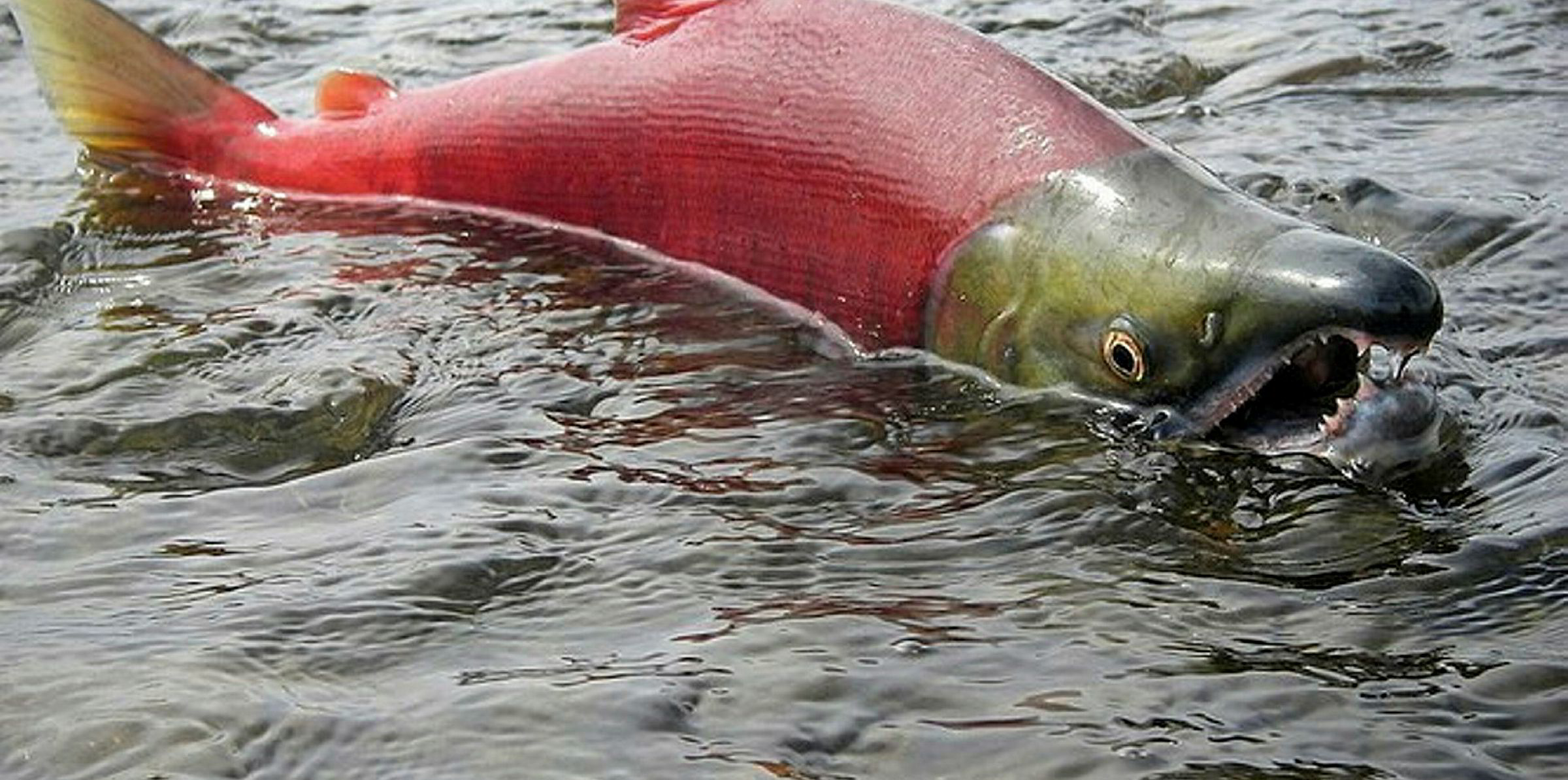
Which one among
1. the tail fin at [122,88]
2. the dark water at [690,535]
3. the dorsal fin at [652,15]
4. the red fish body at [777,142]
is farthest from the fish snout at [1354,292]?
the tail fin at [122,88]

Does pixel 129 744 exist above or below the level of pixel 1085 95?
below

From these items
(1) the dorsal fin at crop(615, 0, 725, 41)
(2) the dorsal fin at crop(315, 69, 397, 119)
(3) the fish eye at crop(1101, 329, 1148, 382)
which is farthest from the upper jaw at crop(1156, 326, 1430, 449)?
(2) the dorsal fin at crop(315, 69, 397, 119)

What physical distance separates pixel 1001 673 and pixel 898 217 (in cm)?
158

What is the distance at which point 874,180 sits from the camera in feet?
14.5

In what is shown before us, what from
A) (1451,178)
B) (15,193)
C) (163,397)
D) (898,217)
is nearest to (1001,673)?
(898,217)

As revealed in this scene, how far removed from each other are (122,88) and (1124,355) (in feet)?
9.84

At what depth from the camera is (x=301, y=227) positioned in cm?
544

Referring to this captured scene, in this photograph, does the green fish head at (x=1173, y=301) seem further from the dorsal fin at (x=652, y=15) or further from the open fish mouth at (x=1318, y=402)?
the dorsal fin at (x=652, y=15)

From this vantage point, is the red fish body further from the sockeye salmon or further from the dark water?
the dark water

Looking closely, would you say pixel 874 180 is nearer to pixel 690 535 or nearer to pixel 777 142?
pixel 777 142

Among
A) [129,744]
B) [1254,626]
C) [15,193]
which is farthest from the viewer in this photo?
[15,193]

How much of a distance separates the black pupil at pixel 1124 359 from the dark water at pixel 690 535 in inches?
4.4

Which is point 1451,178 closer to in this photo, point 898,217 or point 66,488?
point 898,217

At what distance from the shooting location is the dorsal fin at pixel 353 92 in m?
5.63
